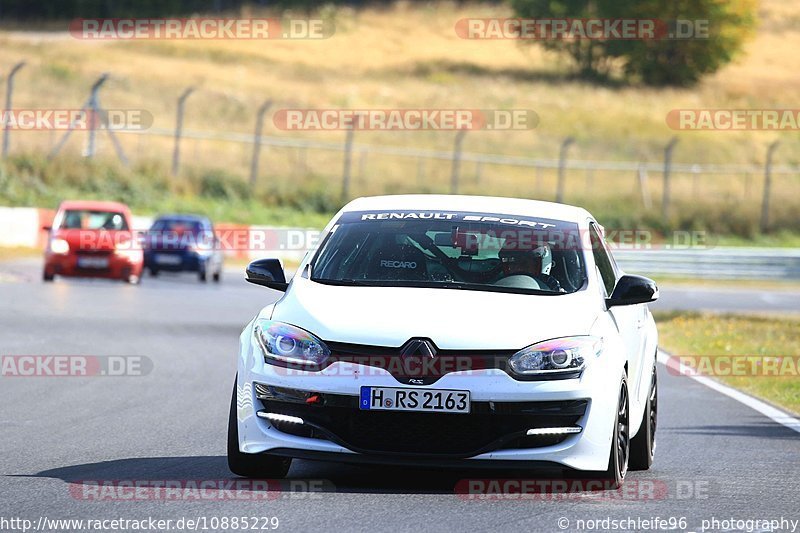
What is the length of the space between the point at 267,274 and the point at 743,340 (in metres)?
13.1

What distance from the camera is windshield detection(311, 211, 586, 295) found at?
337 inches

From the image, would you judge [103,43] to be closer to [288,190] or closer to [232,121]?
[232,121]

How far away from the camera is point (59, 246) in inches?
1068

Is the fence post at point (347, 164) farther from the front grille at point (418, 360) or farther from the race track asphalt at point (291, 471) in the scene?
the front grille at point (418, 360)

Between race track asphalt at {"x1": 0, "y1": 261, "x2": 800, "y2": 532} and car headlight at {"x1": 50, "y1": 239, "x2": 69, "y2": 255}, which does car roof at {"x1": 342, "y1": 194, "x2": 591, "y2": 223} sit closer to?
race track asphalt at {"x1": 0, "y1": 261, "x2": 800, "y2": 532}

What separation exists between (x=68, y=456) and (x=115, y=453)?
0.29m

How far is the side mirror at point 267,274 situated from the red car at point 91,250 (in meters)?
18.7

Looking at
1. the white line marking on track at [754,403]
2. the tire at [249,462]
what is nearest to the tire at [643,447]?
the tire at [249,462]

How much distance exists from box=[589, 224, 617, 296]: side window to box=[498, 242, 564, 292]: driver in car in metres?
0.43

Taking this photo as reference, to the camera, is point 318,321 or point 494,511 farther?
point 318,321

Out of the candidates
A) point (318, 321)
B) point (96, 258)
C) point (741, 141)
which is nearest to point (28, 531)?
point (318, 321)

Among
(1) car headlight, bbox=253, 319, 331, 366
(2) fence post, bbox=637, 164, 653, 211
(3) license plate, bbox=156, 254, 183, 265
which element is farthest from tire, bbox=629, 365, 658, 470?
(2) fence post, bbox=637, 164, 653, 211

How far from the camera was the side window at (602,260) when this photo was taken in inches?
363

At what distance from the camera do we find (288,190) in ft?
157
